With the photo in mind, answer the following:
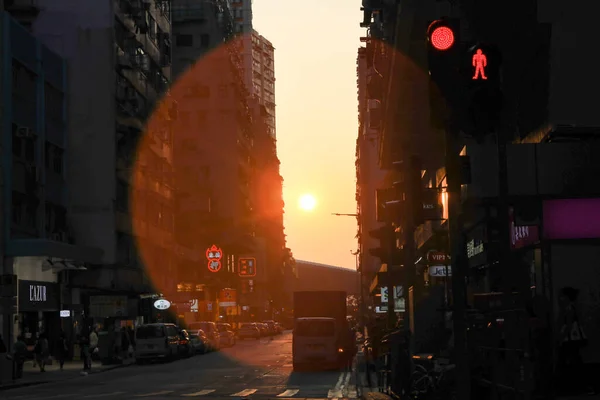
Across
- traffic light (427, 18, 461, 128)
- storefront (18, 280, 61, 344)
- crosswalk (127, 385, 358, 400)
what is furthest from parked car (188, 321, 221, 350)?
traffic light (427, 18, 461, 128)

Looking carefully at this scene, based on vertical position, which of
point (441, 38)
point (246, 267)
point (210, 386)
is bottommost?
point (210, 386)

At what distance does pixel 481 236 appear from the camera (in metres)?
30.5

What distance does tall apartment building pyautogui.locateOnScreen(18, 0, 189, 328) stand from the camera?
233ft

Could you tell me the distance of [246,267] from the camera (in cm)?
16100

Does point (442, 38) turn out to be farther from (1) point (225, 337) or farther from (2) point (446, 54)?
(1) point (225, 337)

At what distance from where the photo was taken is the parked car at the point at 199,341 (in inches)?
2714

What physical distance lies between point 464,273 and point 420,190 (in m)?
2.41

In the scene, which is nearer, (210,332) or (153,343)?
(153,343)

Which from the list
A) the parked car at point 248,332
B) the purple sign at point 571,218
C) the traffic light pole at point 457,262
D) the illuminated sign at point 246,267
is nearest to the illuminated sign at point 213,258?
the parked car at point 248,332

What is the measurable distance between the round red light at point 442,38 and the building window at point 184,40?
119 metres

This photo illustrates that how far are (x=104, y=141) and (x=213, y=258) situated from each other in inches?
2146

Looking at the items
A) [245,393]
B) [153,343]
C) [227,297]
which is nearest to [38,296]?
[153,343]

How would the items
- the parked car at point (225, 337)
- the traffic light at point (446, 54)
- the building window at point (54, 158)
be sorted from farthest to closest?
the parked car at point (225, 337) < the building window at point (54, 158) < the traffic light at point (446, 54)

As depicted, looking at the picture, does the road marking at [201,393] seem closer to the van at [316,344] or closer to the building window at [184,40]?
the van at [316,344]
